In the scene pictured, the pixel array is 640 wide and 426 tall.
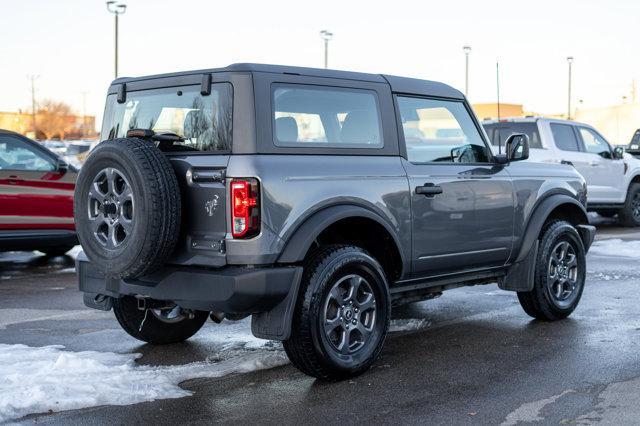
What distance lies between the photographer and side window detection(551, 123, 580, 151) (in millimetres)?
14156

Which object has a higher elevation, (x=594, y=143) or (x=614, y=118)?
(x=614, y=118)

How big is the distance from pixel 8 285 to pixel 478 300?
4.84 meters

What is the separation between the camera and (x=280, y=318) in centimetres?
495

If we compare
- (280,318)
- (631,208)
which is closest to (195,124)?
(280,318)

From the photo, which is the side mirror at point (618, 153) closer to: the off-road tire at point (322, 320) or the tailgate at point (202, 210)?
the off-road tire at point (322, 320)

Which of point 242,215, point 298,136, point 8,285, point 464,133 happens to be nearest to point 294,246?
point 242,215

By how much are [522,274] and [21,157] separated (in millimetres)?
6118

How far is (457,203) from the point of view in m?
6.07

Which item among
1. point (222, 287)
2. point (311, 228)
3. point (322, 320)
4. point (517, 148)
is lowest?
point (322, 320)

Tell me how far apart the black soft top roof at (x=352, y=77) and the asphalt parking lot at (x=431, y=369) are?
5.87 ft

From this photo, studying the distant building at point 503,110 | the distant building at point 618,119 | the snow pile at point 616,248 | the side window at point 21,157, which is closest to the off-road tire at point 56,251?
the side window at point 21,157

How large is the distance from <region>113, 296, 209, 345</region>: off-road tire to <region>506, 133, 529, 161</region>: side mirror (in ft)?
8.32

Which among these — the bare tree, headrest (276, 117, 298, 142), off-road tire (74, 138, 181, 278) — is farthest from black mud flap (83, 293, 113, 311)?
the bare tree

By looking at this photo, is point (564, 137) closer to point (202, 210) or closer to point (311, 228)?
point (311, 228)
